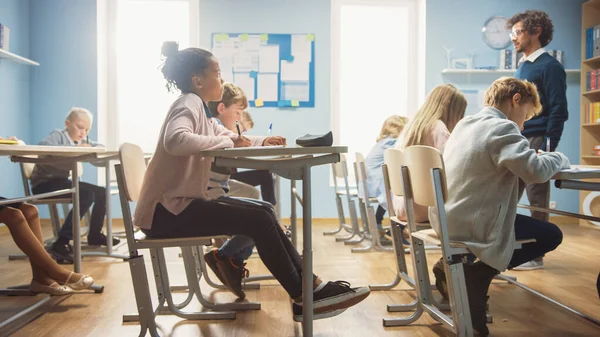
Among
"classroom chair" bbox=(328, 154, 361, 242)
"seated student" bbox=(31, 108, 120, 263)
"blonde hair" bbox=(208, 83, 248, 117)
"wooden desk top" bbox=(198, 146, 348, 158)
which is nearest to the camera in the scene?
"wooden desk top" bbox=(198, 146, 348, 158)

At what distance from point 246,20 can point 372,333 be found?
4.16 metres

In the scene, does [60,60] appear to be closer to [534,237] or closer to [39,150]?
[39,150]

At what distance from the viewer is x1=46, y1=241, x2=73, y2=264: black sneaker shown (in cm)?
327

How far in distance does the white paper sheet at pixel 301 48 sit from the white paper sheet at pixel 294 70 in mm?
43

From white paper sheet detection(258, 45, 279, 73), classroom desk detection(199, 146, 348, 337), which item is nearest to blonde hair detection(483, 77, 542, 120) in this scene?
classroom desk detection(199, 146, 348, 337)

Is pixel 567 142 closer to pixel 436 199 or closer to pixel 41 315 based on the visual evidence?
pixel 436 199

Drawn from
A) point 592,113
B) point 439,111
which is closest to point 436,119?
point 439,111

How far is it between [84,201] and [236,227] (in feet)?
7.74

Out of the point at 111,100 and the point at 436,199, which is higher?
the point at 111,100

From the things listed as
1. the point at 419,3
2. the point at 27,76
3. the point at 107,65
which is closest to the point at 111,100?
the point at 107,65

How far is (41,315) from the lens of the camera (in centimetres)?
213

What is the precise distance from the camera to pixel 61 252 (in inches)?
132

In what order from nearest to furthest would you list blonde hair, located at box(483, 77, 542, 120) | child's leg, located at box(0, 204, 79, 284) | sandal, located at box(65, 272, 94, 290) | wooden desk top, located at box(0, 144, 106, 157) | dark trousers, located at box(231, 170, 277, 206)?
1. wooden desk top, located at box(0, 144, 106, 157)
2. blonde hair, located at box(483, 77, 542, 120)
3. child's leg, located at box(0, 204, 79, 284)
4. sandal, located at box(65, 272, 94, 290)
5. dark trousers, located at box(231, 170, 277, 206)

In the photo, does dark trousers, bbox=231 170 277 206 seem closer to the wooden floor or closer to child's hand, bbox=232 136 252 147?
the wooden floor
